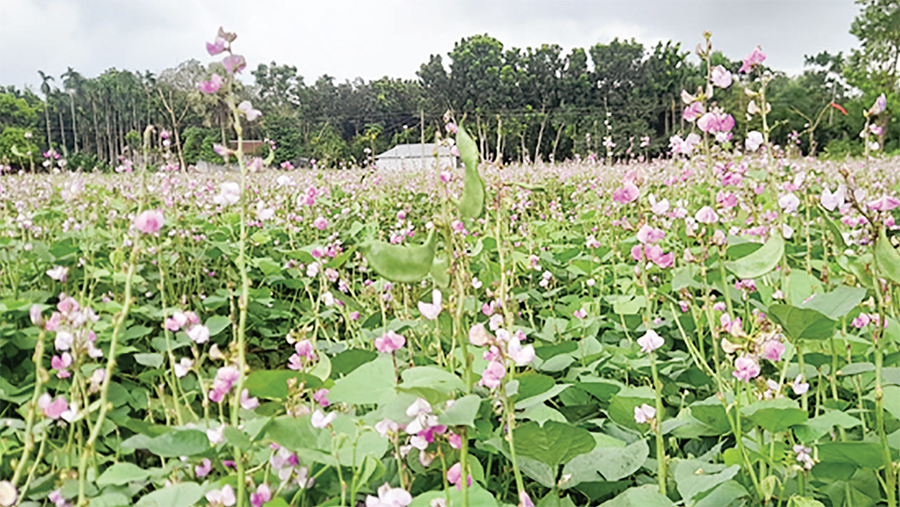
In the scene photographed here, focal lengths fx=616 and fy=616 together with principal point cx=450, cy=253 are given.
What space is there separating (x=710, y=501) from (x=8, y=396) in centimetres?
183

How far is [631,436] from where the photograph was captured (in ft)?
4.02

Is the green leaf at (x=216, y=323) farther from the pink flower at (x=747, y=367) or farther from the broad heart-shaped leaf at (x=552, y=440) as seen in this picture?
the pink flower at (x=747, y=367)

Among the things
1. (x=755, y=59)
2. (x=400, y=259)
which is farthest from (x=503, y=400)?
(x=755, y=59)

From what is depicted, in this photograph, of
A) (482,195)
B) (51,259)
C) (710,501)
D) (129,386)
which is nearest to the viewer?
(482,195)

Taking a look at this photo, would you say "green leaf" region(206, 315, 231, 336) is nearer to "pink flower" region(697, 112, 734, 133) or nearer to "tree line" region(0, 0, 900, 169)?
"pink flower" region(697, 112, 734, 133)

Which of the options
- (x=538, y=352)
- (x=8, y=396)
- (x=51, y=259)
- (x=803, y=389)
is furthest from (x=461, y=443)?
(x=51, y=259)

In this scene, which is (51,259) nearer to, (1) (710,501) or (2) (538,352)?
(2) (538,352)

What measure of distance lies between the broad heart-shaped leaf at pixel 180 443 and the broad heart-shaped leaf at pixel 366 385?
0.19m

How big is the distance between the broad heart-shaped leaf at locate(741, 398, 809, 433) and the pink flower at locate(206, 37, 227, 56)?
0.89 metres

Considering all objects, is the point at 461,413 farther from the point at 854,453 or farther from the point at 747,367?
the point at 854,453

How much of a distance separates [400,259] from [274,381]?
32 centimetres

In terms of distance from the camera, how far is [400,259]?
0.68m

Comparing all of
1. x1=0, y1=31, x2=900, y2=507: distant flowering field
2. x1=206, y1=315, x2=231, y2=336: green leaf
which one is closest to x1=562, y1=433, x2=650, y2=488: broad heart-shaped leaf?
x1=0, y1=31, x2=900, y2=507: distant flowering field

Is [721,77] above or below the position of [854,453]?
above
